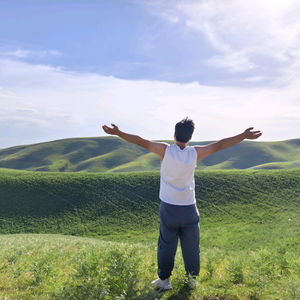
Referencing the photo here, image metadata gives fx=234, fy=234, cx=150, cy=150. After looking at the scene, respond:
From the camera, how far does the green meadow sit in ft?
13.4

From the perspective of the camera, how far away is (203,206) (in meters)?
31.6

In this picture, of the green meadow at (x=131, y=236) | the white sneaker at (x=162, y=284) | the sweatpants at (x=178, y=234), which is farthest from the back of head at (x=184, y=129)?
the white sneaker at (x=162, y=284)

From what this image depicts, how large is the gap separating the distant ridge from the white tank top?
95.8m

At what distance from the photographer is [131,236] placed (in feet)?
85.2

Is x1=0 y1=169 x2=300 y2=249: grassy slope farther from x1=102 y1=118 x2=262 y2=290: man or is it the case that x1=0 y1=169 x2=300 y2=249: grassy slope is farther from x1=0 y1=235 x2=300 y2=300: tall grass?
x1=102 y1=118 x2=262 y2=290: man

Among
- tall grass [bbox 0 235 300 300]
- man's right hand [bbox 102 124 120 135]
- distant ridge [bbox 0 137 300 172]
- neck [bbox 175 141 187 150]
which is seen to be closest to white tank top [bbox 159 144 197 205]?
neck [bbox 175 141 187 150]

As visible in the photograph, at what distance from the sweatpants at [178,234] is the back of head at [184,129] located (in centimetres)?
125

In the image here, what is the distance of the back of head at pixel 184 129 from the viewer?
428 cm

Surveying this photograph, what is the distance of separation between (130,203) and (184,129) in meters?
30.5

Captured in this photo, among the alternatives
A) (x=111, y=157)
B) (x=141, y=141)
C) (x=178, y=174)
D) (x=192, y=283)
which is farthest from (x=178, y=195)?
(x=111, y=157)

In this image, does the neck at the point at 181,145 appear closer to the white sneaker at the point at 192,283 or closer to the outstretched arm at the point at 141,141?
the outstretched arm at the point at 141,141

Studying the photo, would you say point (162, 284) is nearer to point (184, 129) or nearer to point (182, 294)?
point (182, 294)

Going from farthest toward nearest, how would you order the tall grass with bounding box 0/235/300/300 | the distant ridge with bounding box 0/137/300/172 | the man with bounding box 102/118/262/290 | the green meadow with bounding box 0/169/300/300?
the distant ridge with bounding box 0/137/300/172 < the man with bounding box 102/118/262/290 < the green meadow with bounding box 0/169/300/300 < the tall grass with bounding box 0/235/300/300

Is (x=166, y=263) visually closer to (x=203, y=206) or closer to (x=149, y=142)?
(x=149, y=142)
